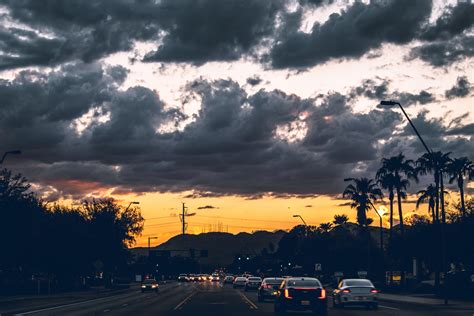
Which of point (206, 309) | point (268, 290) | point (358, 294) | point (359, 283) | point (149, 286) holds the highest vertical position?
point (359, 283)

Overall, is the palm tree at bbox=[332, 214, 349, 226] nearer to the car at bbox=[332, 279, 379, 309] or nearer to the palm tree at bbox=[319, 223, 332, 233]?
the palm tree at bbox=[319, 223, 332, 233]

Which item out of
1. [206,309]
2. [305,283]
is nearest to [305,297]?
[305,283]

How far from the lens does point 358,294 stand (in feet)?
131

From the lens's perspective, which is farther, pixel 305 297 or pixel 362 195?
pixel 362 195

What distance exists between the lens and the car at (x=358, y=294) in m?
39.8

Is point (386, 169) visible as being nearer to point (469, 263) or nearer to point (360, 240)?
point (469, 263)

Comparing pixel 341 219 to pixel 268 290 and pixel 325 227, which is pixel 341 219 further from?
pixel 268 290

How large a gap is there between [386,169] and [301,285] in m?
66.5

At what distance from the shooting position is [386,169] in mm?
97750

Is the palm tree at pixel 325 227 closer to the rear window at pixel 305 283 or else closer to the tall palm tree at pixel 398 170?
the tall palm tree at pixel 398 170

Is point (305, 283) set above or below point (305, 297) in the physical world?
above

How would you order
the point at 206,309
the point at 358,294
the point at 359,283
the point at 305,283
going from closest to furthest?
the point at 305,283, the point at 206,309, the point at 358,294, the point at 359,283

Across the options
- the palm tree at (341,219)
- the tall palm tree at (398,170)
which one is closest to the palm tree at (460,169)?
the tall palm tree at (398,170)

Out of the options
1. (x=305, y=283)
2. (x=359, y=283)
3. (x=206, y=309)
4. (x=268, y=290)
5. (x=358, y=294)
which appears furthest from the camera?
(x=268, y=290)
